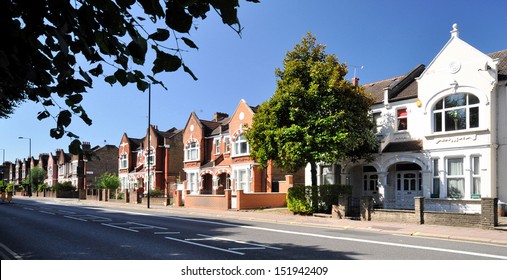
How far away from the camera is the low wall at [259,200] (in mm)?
30828

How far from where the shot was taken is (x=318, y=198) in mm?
25203

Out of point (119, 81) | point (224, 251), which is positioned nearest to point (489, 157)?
point (224, 251)

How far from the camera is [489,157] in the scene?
2203 centimetres

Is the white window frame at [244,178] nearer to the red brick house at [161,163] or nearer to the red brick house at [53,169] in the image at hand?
the red brick house at [161,163]

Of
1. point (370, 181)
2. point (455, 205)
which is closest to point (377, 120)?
point (370, 181)

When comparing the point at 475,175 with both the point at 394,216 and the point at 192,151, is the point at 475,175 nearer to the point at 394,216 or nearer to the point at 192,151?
the point at 394,216

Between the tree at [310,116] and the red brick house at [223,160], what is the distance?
32.3 ft

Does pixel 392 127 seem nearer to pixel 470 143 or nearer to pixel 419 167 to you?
pixel 419 167

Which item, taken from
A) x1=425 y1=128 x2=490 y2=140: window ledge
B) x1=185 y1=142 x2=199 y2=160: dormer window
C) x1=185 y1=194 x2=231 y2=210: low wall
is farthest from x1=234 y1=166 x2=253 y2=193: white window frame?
x1=425 y1=128 x2=490 y2=140: window ledge

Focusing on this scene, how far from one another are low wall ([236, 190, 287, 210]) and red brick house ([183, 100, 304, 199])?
1829 millimetres

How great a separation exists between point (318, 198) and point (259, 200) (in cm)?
749

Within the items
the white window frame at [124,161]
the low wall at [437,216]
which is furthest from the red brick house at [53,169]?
the low wall at [437,216]

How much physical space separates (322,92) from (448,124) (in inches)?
284

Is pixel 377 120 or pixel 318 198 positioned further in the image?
pixel 377 120
